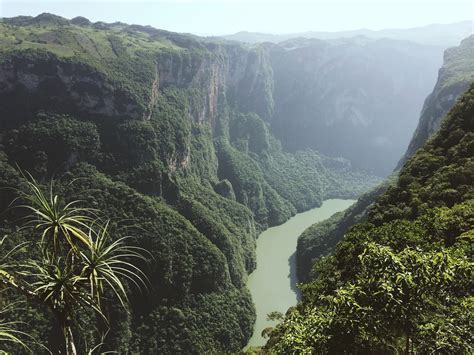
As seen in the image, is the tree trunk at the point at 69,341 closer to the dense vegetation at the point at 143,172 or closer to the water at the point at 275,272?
the dense vegetation at the point at 143,172

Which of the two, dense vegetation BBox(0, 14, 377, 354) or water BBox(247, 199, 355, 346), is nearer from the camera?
dense vegetation BBox(0, 14, 377, 354)

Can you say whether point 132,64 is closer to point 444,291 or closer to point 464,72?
point 464,72

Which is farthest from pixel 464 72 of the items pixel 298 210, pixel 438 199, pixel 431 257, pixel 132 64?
pixel 431 257

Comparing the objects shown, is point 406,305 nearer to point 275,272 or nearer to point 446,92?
point 275,272

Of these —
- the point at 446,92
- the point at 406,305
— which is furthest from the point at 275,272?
the point at 406,305

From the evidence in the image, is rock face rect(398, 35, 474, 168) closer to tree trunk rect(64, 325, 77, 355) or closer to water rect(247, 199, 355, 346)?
water rect(247, 199, 355, 346)

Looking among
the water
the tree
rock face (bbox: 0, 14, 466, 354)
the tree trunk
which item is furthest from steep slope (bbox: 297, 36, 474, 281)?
the tree trunk
